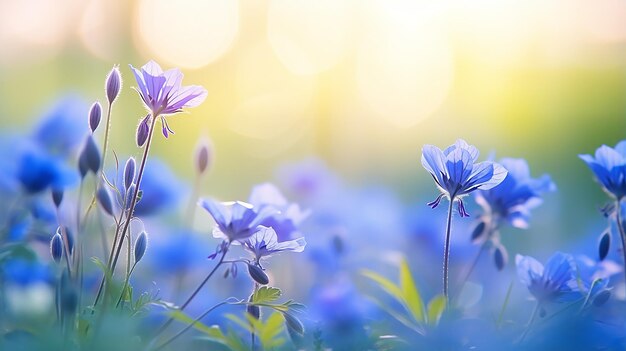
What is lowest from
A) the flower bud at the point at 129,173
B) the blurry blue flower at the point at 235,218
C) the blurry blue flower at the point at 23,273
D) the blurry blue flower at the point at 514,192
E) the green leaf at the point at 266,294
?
the green leaf at the point at 266,294

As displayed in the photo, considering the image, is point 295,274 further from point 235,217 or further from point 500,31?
point 500,31

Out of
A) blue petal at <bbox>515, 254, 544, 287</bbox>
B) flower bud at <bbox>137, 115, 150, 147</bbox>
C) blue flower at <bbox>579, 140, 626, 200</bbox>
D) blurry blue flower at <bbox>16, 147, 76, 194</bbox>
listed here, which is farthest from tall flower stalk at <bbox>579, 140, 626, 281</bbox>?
blurry blue flower at <bbox>16, 147, 76, 194</bbox>

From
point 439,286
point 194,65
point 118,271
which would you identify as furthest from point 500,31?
point 118,271

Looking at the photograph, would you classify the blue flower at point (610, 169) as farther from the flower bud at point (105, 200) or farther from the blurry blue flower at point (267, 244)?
the flower bud at point (105, 200)

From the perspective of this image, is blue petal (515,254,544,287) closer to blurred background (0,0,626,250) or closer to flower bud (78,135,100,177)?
flower bud (78,135,100,177)

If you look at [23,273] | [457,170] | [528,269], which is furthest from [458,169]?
[23,273]

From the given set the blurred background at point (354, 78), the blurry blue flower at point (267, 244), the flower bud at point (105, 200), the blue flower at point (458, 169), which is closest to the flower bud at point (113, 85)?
the flower bud at point (105, 200)
